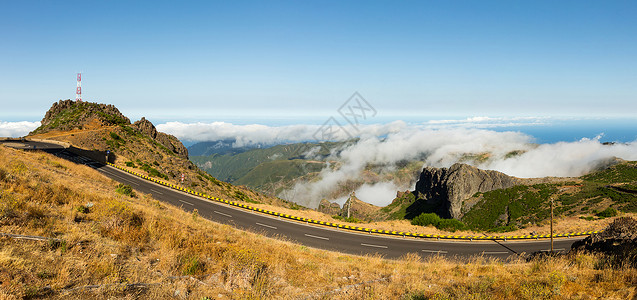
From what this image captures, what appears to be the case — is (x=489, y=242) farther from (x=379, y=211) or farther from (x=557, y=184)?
(x=379, y=211)

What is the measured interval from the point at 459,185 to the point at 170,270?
11620 centimetres

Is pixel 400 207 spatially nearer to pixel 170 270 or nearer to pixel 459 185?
pixel 459 185

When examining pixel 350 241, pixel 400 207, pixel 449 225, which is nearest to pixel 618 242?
pixel 350 241

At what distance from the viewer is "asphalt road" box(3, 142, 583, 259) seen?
24.5m

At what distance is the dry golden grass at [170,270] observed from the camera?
6.11 meters

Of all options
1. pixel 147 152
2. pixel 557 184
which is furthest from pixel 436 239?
pixel 557 184

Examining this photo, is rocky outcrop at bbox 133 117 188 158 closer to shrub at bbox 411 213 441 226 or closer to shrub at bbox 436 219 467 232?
shrub at bbox 411 213 441 226

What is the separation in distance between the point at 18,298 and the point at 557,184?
11608cm

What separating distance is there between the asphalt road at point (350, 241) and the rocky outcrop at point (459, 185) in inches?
2992

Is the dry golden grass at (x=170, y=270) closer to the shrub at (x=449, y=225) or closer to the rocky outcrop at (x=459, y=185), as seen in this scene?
Answer: the shrub at (x=449, y=225)

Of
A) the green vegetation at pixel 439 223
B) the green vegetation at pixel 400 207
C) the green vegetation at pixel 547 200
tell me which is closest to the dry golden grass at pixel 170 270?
the green vegetation at pixel 439 223

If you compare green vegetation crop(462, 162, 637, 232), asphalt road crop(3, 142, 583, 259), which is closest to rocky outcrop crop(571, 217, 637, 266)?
asphalt road crop(3, 142, 583, 259)

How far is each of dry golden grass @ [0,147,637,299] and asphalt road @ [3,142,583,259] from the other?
12408 millimetres

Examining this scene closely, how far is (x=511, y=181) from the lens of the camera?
103250 mm
